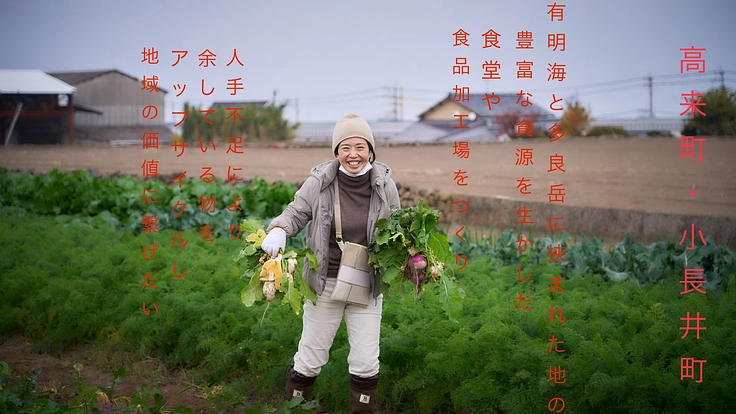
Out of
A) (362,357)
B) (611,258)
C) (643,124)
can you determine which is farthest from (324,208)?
(643,124)

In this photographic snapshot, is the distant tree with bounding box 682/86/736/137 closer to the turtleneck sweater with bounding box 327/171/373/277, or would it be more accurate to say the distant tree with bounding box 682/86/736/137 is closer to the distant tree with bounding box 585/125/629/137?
the distant tree with bounding box 585/125/629/137

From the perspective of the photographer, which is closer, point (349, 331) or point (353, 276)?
point (353, 276)

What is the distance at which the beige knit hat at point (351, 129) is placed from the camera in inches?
140

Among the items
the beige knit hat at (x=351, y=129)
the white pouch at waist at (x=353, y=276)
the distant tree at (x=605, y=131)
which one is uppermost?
the distant tree at (x=605, y=131)

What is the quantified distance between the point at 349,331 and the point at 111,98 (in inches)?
733

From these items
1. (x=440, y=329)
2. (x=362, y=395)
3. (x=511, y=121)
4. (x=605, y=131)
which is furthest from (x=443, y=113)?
(x=362, y=395)

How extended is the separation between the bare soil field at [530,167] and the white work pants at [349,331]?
791 cm

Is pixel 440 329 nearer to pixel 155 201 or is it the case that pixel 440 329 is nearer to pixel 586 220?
pixel 155 201

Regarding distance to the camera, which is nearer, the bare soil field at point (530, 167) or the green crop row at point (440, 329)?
the green crop row at point (440, 329)

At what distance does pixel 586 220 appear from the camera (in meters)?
10.1

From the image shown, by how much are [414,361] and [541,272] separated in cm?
183

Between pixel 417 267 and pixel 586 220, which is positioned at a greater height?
pixel 417 267

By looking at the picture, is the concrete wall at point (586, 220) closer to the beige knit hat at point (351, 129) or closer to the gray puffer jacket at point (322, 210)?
the gray puffer jacket at point (322, 210)

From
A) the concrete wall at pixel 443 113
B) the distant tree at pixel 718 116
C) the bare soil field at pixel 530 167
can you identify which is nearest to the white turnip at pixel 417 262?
the bare soil field at pixel 530 167
